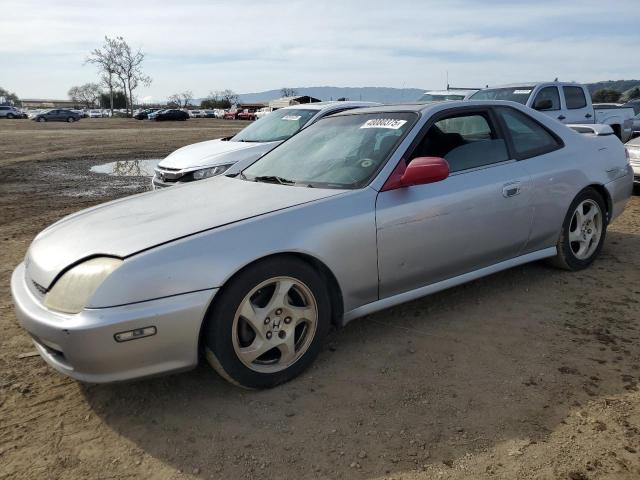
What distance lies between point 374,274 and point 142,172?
33.0 feet

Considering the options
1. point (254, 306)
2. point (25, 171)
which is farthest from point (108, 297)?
point (25, 171)

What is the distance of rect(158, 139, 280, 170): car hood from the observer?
6858mm

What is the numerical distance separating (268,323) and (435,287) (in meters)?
1.21

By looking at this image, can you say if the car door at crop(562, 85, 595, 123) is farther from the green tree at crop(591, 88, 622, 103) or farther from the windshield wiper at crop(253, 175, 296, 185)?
the green tree at crop(591, 88, 622, 103)

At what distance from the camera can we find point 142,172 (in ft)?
39.4

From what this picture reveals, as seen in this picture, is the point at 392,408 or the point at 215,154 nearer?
the point at 392,408

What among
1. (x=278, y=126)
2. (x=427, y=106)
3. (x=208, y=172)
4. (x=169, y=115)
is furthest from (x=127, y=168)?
(x=169, y=115)

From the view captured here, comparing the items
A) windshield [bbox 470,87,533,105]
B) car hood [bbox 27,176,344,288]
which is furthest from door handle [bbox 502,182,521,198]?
windshield [bbox 470,87,533,105]

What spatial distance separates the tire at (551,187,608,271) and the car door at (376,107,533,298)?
0.58m

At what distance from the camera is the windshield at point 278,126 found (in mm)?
7695

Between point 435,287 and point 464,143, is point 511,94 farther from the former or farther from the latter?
point 435,287

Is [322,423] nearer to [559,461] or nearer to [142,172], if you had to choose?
[559,461]

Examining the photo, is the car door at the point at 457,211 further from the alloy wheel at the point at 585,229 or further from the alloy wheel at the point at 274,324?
the alloy wheel at the point at 585,229

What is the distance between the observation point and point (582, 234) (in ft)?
14.4
